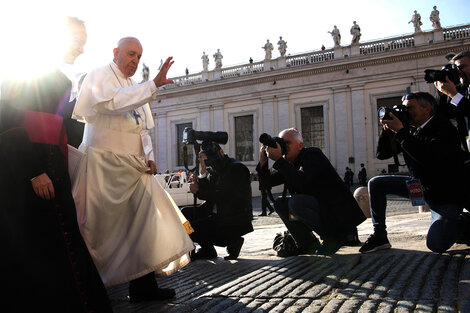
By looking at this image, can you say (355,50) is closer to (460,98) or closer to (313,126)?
(313,126)

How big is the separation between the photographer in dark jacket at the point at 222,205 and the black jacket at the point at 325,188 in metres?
0.79

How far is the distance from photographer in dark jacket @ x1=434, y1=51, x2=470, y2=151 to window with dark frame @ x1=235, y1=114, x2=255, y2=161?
86.7 ft

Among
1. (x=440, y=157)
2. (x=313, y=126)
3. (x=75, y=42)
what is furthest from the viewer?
(x=313, y=126)

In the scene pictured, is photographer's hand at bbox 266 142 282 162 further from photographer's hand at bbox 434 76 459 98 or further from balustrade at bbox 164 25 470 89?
balustrade at bbox 164 25 470 89

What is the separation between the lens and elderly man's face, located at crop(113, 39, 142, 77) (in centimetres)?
293

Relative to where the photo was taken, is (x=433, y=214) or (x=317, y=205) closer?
(x=433, y=214)

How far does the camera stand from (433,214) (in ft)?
11.2

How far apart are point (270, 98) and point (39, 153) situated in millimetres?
27609

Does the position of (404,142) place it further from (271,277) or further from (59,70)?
(59,70)

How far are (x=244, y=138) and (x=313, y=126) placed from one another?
5.08m

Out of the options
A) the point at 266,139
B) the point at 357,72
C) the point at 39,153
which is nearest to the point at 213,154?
the point at 266,139

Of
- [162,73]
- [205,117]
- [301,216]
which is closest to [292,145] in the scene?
[301,216]

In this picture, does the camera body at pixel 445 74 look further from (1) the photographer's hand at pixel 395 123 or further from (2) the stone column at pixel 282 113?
(2) the stone column at pixel 282 113

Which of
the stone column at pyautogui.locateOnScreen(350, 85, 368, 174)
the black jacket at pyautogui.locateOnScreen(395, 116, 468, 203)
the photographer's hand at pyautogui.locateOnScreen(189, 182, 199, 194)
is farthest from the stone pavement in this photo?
the stone column at pyautogui.locateOnScreen(350, 85, 368, 174)
